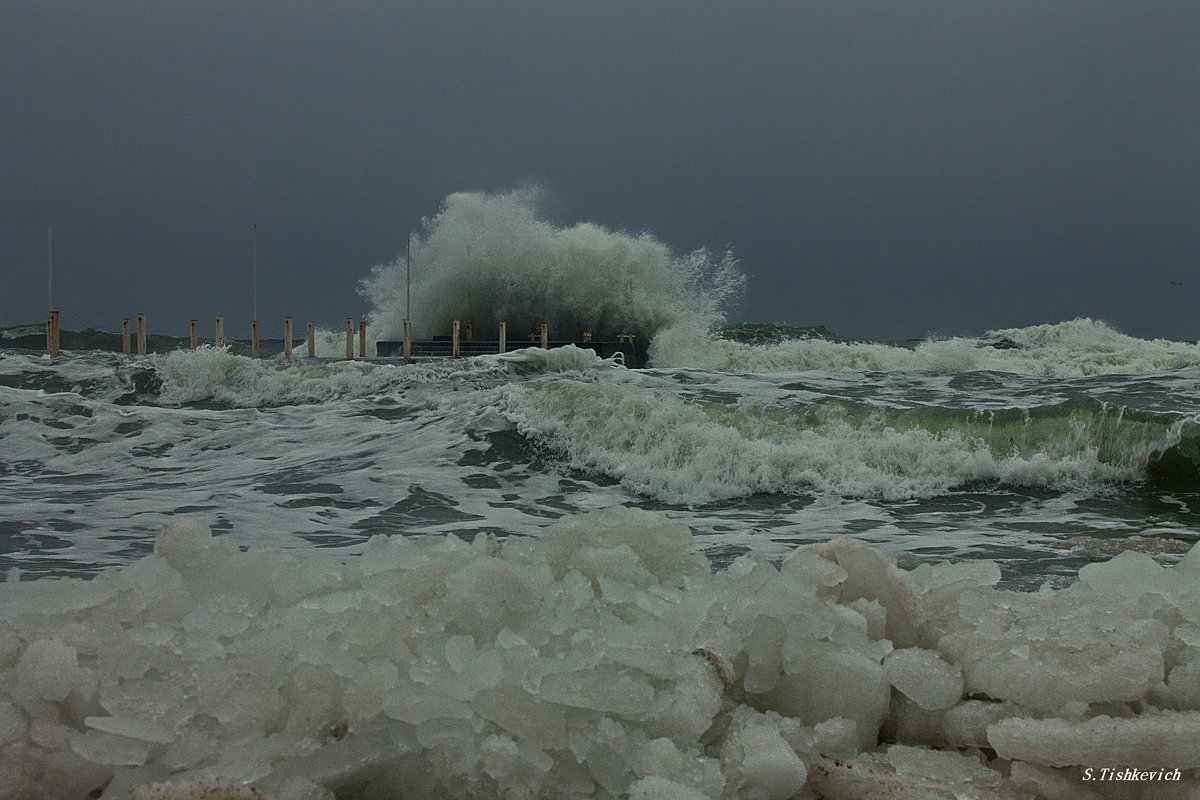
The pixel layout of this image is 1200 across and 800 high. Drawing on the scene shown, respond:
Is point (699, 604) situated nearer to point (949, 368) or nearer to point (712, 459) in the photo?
point (712, 459)

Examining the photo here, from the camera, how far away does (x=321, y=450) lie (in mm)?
9086

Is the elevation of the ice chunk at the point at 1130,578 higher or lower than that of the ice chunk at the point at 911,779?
higher

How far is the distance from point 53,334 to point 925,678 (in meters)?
22.5

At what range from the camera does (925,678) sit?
1406 mm

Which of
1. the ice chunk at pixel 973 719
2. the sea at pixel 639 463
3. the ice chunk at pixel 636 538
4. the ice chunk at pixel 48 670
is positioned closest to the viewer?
the ice chunk at pixel 48 670

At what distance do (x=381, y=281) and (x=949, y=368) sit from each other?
56.0 feet

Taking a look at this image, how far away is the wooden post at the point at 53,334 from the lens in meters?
19.5

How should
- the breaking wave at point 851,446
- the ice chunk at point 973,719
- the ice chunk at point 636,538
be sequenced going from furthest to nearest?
1. the breaking wave at point 851,446
2. the ice chunk at point 636,538
3. the ice chunk at point 973,719

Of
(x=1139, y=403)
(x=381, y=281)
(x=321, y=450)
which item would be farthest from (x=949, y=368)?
(x=381, y=281)

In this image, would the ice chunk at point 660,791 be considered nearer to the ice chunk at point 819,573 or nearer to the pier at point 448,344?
the ice chunk at point 819,573

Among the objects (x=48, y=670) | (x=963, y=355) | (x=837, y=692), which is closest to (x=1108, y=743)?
(x=837, y=692)

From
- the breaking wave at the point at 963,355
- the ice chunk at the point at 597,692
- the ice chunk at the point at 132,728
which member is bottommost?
the ice chunk at the point at 132,728

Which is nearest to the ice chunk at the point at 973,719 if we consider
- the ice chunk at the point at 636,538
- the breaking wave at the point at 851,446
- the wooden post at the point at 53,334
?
the ice chunk at the point at 636,538

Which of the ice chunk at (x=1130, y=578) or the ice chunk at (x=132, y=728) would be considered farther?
the ice chunk at (x=1130, y=578)
